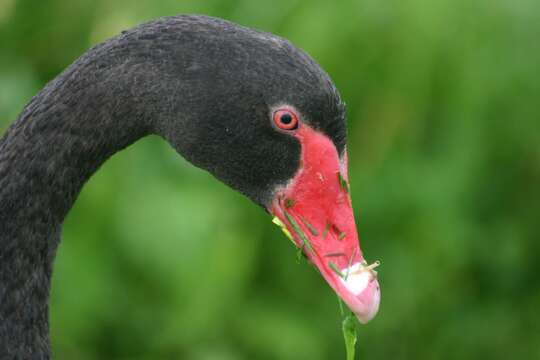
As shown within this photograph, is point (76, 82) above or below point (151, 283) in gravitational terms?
above

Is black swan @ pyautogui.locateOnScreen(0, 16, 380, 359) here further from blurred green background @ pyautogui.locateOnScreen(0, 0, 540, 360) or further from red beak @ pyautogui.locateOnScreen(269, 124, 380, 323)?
blurred green background @ pyautogui.locateOnScreen(0, 0, 540, 360)

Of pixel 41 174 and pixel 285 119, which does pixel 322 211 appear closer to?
pixel 285 119

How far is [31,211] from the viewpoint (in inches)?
105

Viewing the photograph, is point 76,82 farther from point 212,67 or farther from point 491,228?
point 491,228

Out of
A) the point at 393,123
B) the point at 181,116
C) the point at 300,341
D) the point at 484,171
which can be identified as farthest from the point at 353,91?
the point at 181,116

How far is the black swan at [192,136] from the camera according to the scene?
2.55 meters

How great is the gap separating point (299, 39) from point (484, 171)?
108 cm

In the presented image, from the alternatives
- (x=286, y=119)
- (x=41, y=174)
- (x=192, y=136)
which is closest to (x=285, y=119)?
(x=286, y=119)

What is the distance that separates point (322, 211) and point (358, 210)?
217 cm

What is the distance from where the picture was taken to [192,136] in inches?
104

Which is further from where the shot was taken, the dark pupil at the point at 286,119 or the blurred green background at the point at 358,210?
the blurred green background at the point at 358,210

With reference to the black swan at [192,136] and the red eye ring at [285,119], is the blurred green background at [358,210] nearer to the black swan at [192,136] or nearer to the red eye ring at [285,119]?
the black swan at [192,136]

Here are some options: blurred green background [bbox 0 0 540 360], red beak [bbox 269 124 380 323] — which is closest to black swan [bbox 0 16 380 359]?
red beak [bbox 269 124 380 323]

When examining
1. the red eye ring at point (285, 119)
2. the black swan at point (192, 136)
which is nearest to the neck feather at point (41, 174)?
the black swan at point (192, 136)
